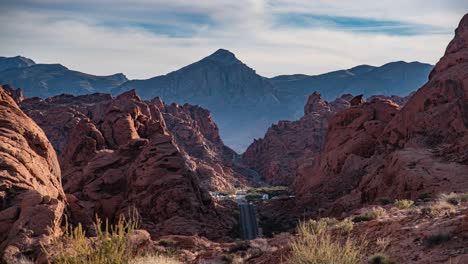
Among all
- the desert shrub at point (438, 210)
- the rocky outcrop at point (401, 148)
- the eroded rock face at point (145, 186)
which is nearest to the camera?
the desert shrub at point (438, 210)

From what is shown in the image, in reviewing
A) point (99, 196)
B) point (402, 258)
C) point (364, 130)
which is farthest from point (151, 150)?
point (402, 258)

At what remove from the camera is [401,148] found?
3903cm

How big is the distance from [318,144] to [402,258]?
93.8 m

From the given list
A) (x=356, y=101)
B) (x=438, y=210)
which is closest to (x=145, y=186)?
(x=438, y=210)

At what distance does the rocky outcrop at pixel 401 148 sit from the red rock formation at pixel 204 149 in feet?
101

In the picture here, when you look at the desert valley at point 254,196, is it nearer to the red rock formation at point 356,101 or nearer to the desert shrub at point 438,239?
Result: the desert shrub at point 438,239

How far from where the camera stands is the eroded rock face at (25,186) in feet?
61.0

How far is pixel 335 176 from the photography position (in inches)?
1916

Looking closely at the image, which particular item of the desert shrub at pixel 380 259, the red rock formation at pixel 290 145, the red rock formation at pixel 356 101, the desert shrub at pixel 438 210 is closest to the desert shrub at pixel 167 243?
the desert shrub at pixel 438 210

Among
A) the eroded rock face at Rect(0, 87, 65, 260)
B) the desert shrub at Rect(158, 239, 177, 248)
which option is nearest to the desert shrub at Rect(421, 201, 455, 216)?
the desert shrub at Rect(158, 239, 177, 248)

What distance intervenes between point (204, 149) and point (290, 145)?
20315mm

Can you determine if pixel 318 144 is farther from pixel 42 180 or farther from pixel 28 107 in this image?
pixel 42 180

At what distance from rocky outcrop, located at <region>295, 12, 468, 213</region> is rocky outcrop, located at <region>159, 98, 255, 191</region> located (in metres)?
31.0

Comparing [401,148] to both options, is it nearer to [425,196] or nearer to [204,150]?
[425,196]
